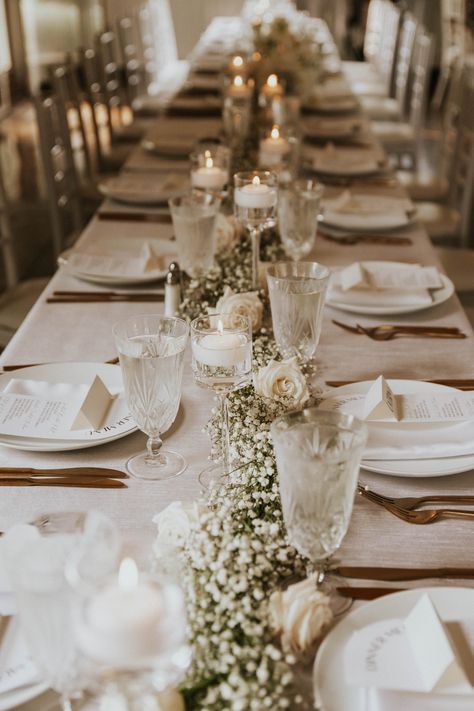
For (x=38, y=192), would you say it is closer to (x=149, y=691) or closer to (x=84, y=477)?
(x=84, y=477)

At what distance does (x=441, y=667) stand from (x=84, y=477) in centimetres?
59

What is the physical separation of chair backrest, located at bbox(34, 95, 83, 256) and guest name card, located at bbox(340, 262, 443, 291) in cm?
150

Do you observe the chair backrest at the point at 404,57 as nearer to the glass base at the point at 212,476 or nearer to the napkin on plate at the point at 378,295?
the napkin on plate at the point at 378,295

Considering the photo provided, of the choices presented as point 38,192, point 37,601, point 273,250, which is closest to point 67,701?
point 37,601

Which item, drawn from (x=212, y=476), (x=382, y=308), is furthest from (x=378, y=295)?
(x=212, y=476)

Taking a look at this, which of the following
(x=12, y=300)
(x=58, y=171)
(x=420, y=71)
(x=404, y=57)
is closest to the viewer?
(x=12, y=300)

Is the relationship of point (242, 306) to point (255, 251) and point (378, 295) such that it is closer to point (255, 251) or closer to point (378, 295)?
point (255, 251)

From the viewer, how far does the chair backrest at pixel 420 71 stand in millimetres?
4664

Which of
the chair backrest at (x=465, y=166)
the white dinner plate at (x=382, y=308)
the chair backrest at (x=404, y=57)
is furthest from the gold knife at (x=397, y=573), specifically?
the chair backrest at (x=404, y=57)

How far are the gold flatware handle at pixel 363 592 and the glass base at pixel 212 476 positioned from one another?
0.88ft

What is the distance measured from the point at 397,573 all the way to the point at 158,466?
39 centimetres

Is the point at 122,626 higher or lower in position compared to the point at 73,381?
higher

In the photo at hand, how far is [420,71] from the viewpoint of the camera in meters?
4.79

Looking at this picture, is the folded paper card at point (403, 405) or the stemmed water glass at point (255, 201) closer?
the folded paper card at point (403, 405)
